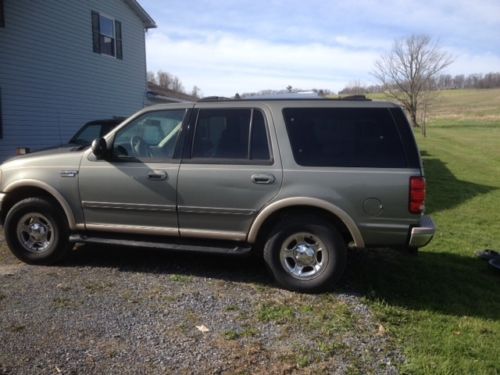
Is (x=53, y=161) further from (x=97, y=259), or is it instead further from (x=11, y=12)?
(x=11, y=12)

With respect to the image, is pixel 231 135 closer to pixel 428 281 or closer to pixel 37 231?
pixel 37 231

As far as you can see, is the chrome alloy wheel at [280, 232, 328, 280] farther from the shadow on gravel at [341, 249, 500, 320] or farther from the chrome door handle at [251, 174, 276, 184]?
the chrome door handle at [251, 174, 276, 184]

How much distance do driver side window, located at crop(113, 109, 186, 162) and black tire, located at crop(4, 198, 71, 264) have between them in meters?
1.02

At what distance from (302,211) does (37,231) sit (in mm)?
3027

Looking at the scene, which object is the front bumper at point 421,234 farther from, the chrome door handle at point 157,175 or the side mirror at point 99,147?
the side mirror at point 99,147

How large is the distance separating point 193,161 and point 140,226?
0.92 metres

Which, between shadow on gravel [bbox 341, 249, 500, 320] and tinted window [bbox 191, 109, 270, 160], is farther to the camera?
tinted window [bbox 191, 109, 270, 160]

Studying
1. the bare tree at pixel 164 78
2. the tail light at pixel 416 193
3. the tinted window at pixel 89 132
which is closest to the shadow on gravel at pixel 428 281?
the tail light at pixel 416 193

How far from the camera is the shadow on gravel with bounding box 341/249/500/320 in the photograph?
15.3 ft

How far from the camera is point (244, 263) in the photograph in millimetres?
5727

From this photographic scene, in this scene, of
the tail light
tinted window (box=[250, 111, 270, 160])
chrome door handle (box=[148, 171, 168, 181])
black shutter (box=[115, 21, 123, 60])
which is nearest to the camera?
the tail light

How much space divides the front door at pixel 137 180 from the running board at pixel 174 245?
118mm

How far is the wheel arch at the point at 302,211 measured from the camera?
4.51 meters

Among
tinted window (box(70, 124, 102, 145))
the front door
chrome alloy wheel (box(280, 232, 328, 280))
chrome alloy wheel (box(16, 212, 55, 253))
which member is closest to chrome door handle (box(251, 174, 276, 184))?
chrome alloy wheel (box(280, 232, 328, 280))
